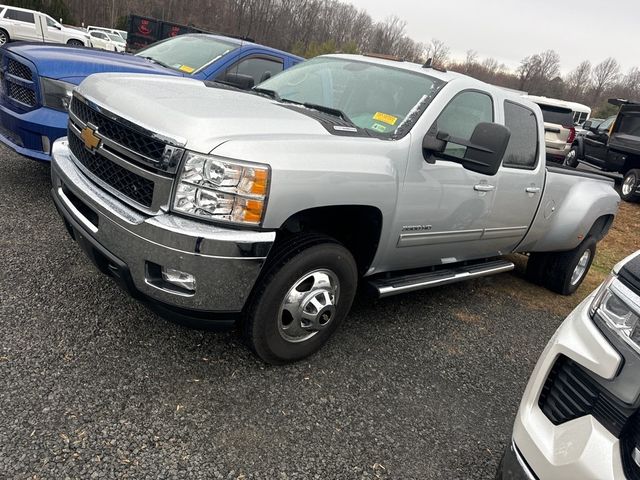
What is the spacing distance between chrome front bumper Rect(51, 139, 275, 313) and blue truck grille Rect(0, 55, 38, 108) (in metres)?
2.24

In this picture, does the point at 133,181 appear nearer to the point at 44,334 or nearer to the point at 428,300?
the point at 44,334

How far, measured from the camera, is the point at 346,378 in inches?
115

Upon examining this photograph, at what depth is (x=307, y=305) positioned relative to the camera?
9.09 feet

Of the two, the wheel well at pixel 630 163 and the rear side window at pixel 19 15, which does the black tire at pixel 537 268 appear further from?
the rear side window at pixel 19 15

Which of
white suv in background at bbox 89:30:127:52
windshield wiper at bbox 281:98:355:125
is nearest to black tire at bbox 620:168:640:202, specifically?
windshield wiper at bbox 281:98:355:125

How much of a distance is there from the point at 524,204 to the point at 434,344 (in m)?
1.49

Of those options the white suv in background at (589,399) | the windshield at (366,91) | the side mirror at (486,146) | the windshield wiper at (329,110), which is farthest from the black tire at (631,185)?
the white suv in background at (589,399)

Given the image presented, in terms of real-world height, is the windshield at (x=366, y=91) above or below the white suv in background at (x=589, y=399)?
above

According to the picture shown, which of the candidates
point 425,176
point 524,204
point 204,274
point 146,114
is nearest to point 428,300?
point 524,204

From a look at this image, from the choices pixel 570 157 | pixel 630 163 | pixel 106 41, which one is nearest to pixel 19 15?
pixel 106 41

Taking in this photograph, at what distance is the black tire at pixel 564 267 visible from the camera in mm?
5082

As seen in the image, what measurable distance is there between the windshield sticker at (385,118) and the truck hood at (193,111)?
56cm

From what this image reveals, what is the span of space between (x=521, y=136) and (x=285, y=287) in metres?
2.63

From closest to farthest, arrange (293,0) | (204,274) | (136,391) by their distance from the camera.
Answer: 1. (204,274)
2. (136,391)
3. (293,0)
